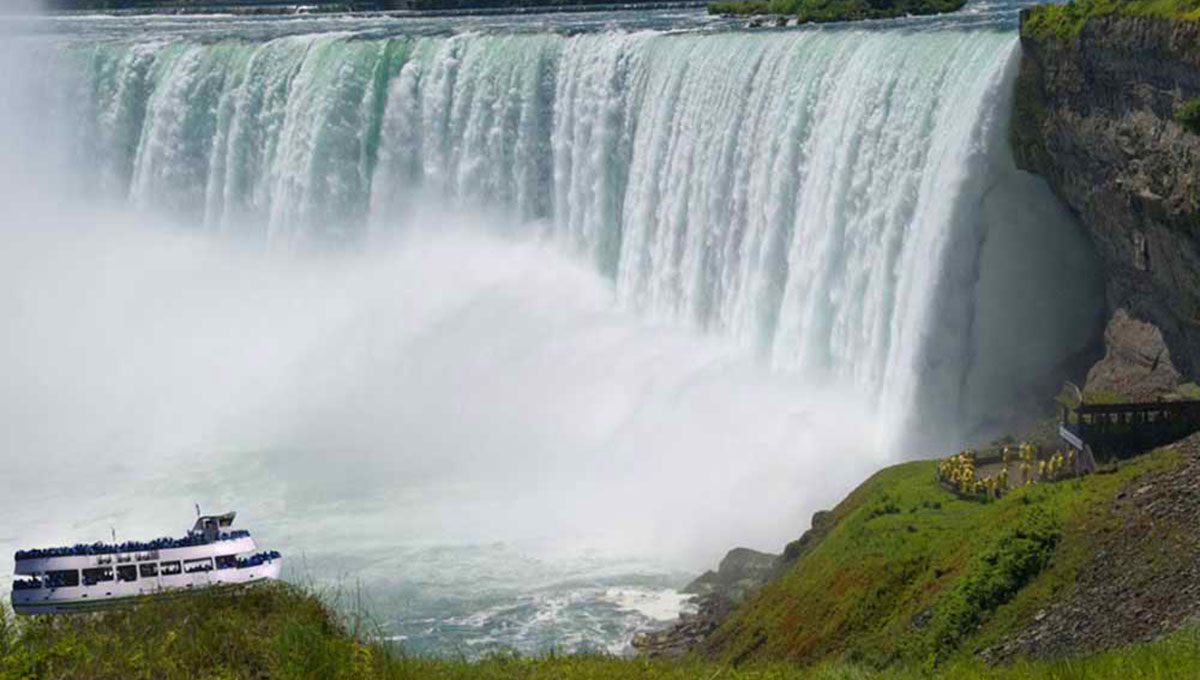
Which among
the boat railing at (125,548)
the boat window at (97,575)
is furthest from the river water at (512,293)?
the boat window at (97,575)

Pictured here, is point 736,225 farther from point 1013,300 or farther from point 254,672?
point 254,672

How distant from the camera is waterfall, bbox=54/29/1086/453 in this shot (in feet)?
109

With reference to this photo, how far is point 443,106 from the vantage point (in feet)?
155

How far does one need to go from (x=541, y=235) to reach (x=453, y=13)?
2152 centimetres

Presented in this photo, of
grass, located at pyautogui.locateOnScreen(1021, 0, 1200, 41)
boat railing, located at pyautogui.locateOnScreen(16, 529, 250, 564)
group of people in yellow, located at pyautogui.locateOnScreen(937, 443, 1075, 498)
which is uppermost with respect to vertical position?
grass, located at pyautogui.locateOnScreen(1021, 0, 1200, 41)

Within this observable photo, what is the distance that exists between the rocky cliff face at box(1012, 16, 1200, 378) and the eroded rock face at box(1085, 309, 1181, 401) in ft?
0.62

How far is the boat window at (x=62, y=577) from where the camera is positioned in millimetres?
18594

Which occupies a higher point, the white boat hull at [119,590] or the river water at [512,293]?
the river water at [512,293]

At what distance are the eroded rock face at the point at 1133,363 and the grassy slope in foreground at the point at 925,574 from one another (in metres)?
3.80

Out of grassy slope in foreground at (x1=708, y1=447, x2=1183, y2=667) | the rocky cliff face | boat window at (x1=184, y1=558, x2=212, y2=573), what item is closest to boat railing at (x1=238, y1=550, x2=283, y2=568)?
boat window at (x1=184, y1=558, x2=212, y2=573)

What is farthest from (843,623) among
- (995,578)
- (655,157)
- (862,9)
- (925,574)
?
(862,9)

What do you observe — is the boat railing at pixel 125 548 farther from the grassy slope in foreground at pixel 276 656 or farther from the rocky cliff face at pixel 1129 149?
the rocky cliff face at pixel 1129 149

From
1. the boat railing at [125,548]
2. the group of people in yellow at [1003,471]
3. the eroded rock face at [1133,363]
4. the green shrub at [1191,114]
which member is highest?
the green shrub at [1191,114]

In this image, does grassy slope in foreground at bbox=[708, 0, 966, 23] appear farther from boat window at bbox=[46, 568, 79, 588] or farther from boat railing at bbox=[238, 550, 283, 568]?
boat window at bbox=[46, 568, 79, 588]
